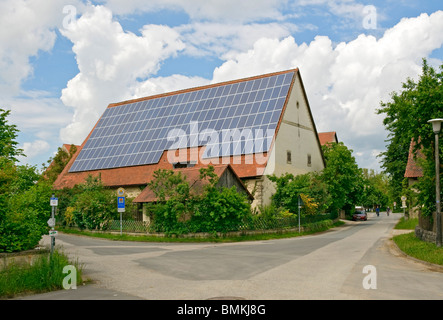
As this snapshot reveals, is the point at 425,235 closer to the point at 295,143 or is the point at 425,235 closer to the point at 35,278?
the point at 35,278

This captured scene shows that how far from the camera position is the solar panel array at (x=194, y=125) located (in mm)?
35938

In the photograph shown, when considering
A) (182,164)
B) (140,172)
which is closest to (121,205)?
(140,172)

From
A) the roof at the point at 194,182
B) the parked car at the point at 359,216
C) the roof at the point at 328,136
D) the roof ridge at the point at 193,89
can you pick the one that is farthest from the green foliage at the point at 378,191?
the roof at the point at 194,182

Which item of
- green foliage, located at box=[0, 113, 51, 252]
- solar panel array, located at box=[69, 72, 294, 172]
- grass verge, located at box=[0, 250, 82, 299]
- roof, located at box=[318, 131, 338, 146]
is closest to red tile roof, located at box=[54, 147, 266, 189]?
solar panel array, located at box=[69, 72, 294, 172]

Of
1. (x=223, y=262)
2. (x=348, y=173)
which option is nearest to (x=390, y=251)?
(x=223, y=262)

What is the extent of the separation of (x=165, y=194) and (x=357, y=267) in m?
16.2

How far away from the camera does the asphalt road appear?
9273mm

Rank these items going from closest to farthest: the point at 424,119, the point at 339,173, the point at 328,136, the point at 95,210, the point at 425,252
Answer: the point at 425,252 < the point at 424,119 < the point at 95,210 < the point at 339,173 < the point at 328,136

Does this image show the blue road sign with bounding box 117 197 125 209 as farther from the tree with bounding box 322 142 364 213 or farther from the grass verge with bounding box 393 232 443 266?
the tree with bounding box 322 142 364 213

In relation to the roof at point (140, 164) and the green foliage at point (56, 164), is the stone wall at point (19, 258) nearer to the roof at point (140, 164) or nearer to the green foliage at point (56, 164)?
the roof at point (140, 164)

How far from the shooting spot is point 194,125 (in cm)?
4003

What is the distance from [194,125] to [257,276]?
29105 mm

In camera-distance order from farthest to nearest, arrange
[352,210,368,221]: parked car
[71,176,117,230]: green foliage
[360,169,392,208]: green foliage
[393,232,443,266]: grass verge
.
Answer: [360,169,392,208]: green foliage
[352,210,368,221]: parked car
[71,176,117,230]: green foliage
[393,232,443,266]: grass verge

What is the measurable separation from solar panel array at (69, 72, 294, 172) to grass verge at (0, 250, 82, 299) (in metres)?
24.7
